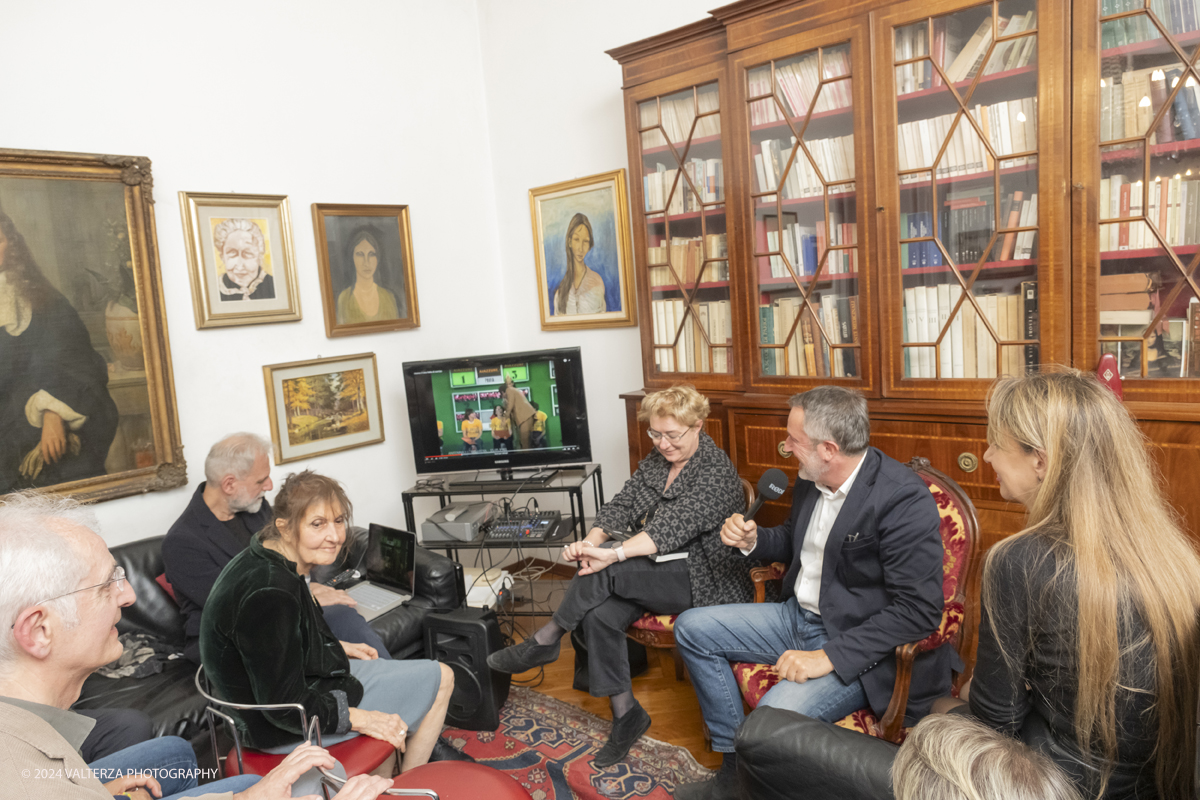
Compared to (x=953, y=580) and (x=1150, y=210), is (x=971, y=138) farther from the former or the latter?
(x=953, y=580)

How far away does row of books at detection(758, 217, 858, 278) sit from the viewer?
2.83m

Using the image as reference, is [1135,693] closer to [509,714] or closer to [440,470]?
[509,714]

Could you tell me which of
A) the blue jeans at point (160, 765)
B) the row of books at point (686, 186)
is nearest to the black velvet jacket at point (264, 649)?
the blue jeans at point (160, 765)

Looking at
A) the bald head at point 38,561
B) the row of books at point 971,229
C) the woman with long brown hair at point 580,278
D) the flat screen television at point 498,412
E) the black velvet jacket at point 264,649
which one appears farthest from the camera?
A: the woman with long brown hair at point 580,278

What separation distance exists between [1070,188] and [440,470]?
2994 millimetres

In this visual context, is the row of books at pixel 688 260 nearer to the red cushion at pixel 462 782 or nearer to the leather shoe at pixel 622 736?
the leather shoe at pixel 622 736

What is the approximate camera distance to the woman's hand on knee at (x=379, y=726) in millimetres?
2086

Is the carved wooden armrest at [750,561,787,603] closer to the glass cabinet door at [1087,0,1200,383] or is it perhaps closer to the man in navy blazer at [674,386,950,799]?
the man in navy blazer at [674,386,950,799]

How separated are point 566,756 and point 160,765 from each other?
1306 mm

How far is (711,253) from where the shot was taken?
3291mm

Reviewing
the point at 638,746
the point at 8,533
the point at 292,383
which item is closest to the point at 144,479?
the point at 292,383

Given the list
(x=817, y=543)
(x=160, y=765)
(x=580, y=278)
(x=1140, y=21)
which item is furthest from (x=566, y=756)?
(x=1140, y=21)

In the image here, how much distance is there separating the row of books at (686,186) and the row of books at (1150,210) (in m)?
1.39

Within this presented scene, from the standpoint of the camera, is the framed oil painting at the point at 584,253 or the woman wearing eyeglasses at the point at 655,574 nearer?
the woman wearing eyeglasses at the point at 655,574
